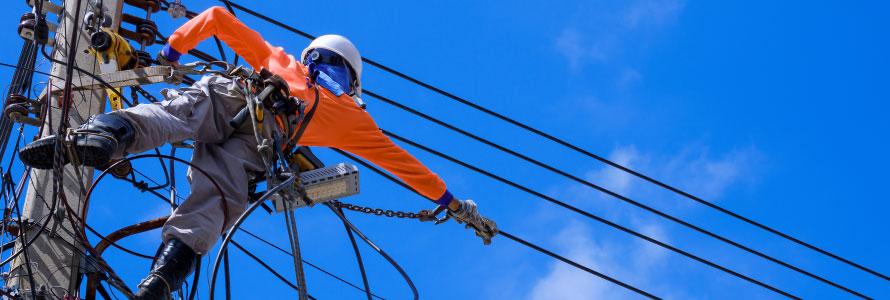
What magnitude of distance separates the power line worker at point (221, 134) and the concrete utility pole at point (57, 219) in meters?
0.43

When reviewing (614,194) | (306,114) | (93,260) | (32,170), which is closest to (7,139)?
(32,170)

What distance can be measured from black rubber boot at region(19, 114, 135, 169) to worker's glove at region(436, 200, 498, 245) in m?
2.86

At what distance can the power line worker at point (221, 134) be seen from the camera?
16.7 feet

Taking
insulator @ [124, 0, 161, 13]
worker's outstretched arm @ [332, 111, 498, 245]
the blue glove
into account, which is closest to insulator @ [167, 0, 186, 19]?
insulator @ [124, 0, 161, 13]

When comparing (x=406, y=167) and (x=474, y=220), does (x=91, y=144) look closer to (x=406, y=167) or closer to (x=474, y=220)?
(x=406, y=167)

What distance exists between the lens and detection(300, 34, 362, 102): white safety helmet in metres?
7.07

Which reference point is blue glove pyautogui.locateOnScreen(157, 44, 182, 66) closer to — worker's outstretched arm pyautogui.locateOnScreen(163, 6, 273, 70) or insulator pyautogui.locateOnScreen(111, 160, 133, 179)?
worker's outstretched arm pyautogui.locateOnScreen(163, 6, 273, 70)

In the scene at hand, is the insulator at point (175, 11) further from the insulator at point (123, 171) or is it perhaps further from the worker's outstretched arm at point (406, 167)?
the worker's outstretched arm at point (406, 167)

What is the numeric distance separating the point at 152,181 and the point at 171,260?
154 cm

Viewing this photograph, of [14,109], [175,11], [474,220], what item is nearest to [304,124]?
[14,109]

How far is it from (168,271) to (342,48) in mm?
2355

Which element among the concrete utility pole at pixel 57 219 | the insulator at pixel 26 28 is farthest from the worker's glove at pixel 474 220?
the insulator at pixel 26 28

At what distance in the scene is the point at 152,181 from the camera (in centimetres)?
662

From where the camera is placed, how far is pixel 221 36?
6848 millimetres
